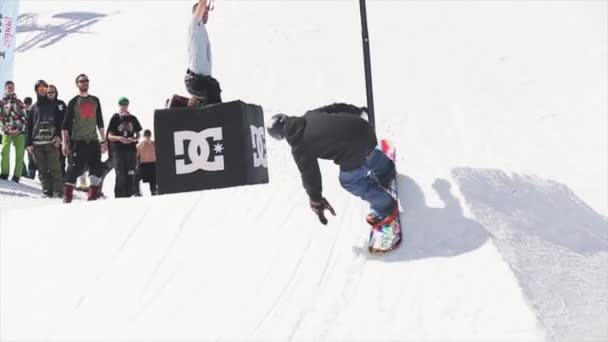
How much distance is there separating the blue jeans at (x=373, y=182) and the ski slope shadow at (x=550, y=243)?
0.74 metres

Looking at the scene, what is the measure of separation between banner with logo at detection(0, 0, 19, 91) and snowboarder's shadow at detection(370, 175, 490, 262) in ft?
29.8

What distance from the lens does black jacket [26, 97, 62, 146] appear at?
31.5ft

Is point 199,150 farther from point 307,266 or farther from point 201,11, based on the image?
point 307,266

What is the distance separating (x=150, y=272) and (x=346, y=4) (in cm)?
2145

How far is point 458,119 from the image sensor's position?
18.2m

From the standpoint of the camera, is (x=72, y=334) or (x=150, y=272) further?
(x=150, y=272)

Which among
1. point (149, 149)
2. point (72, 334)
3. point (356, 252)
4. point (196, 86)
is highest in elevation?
point (196, 86)

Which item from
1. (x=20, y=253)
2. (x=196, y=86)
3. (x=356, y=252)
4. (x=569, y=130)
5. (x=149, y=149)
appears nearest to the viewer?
(x=356, y=252)

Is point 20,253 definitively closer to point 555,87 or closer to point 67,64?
point 555,87

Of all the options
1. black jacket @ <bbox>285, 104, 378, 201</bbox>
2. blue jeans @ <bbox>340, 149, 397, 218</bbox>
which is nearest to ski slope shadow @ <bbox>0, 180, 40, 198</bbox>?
black jacket @ <bbox>285, 104, 378, 201</bbox>

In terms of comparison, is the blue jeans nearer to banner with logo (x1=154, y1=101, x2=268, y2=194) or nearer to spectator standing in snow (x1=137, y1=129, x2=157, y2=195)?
banner with logo (x1=154, y1=101, x2=268, y2=194)

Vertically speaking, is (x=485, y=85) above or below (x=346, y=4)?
below

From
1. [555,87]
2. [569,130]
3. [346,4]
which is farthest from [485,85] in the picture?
[346,4]

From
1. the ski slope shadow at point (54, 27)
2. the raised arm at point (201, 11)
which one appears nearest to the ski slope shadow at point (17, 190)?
the raised arm at point (201, 11)
